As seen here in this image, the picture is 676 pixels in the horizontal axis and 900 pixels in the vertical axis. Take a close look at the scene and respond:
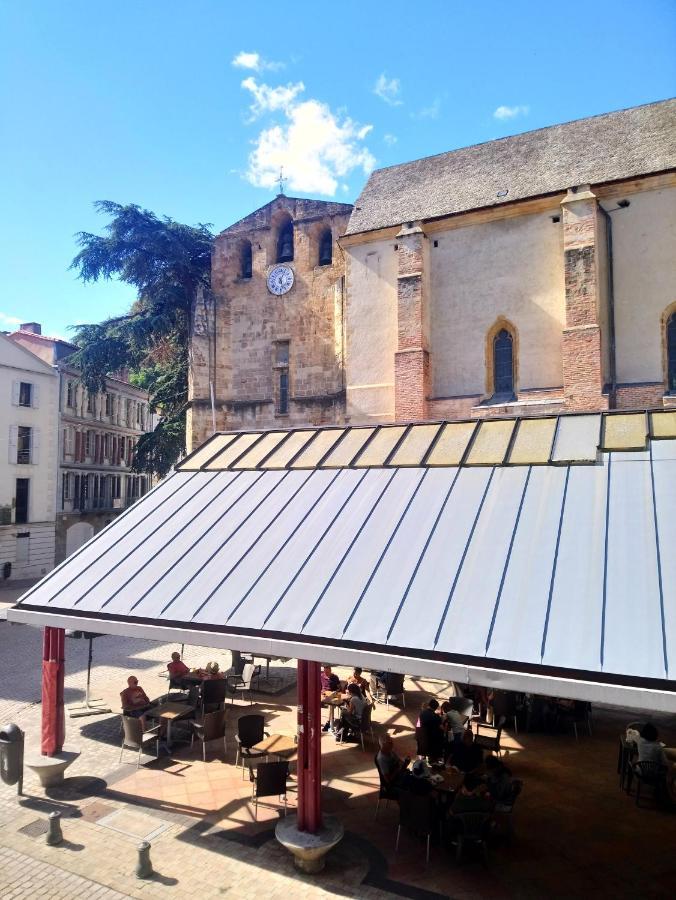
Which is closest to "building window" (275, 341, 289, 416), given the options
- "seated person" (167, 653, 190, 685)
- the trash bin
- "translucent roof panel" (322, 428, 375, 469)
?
"seated person" (167, 653, 190, 685)

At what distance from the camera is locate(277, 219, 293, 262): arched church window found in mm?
28047

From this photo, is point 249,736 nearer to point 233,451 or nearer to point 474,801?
point 474,801

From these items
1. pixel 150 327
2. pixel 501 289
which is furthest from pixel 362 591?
pixel 150 327

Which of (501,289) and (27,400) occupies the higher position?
(501,289)

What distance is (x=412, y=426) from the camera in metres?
10.5

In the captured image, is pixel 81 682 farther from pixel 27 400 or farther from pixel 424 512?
pixel 27 400

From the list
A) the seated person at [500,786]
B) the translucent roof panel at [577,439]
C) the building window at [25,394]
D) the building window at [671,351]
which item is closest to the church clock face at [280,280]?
the building window at [25,394]

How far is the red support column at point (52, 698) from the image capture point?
922 centimetres

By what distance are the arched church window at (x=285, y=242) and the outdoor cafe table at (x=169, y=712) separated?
21.4 metres

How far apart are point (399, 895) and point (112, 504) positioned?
35.4 meters

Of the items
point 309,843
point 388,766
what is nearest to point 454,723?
point 388,766

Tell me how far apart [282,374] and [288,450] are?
17065 millimetres

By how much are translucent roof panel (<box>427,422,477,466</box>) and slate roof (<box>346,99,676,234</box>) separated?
1465 cm

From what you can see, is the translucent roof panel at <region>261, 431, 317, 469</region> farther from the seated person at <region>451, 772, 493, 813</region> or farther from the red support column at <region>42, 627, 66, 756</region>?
the seated person at <region>451, 772, 493, 813</region>
